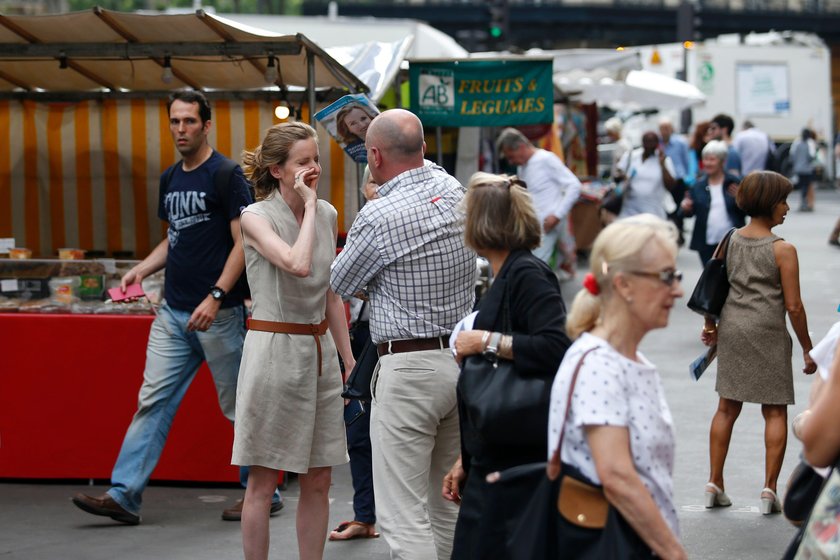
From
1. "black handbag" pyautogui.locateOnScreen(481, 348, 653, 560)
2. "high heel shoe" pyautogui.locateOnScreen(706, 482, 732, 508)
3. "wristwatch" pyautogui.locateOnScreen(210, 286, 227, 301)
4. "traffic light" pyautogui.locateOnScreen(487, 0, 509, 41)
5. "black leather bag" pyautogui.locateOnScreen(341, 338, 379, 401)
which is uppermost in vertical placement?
"traffic light" pyautogui.locateOnScreen(487, 0, 509, 41)

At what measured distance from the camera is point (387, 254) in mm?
4652

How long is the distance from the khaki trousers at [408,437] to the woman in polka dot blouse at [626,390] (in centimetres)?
134

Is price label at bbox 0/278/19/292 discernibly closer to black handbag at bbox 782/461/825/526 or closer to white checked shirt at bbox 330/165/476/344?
white checked shirt at bbox 330/165/476/344

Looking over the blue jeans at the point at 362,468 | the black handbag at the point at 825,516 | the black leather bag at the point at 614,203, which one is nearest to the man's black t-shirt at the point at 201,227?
the blue jeans at the point at 362,468

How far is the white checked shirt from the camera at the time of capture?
15.3ft

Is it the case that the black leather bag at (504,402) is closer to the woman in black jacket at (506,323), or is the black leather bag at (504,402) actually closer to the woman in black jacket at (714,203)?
the woman in black jacket at (506,323)

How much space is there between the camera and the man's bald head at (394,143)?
470 centimetres

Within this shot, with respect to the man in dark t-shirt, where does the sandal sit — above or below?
below

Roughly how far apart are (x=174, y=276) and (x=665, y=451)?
379cm

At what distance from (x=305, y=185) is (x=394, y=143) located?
0.62m

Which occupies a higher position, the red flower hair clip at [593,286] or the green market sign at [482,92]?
the green market sign at [482,92]

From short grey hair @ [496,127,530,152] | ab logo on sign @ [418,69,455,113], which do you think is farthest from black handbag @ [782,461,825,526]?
short grey hair @ [496,127,530,152]

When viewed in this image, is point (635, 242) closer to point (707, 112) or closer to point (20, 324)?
point (20, 324)

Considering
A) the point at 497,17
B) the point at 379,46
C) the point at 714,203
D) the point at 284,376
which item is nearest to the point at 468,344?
the point at 284,376
